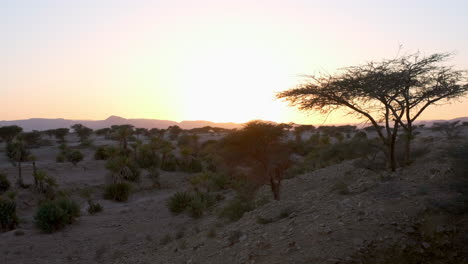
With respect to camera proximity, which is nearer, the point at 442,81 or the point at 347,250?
the point at 347,250

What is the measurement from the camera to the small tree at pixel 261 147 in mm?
15508

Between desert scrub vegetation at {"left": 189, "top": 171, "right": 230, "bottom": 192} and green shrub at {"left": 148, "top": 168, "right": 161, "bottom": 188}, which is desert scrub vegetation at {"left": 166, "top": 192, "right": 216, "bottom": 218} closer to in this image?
desert scrub vegetation at {"left": 189, "top": 171, "right": 230, "bottom": 192}

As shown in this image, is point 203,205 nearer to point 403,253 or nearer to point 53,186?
point 403,253

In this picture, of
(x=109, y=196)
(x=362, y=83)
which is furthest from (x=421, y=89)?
(x=109, y=196)

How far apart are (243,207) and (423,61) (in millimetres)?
8941

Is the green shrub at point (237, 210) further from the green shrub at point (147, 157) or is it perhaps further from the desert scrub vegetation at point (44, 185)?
the green shrub at point (147, 157)

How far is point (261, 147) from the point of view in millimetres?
15734

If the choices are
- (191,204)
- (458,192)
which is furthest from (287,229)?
(191,204)

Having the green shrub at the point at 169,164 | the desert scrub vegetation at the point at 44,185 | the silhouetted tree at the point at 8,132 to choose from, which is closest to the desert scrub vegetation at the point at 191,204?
the desert scrub vegetation at the point at 44,185

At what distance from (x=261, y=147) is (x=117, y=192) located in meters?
15.0

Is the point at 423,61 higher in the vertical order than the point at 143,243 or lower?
higher

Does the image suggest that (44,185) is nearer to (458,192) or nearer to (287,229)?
(287,229)

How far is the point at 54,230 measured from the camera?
1709 centimetres

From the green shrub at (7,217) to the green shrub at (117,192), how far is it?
7931 millimetres
